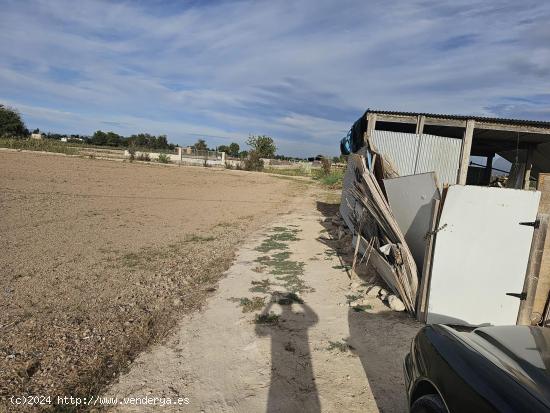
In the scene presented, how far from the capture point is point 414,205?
5625 mm

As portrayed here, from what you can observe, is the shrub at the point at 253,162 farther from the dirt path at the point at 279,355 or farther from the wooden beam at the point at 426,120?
the dirt path at the point at 279,355

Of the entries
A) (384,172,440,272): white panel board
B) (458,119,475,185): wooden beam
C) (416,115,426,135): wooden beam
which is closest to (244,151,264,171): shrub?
(416,115,426,135): wooden beam

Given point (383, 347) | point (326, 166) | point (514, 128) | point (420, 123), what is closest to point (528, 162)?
point (514, 128)

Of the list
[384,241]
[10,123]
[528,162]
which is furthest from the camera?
[10,123]

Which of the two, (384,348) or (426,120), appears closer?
(384,348)

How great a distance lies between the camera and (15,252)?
256 inches

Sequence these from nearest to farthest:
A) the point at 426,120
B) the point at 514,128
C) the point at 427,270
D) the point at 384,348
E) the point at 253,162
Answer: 1. the point at 384,348
2. the point at 427,270
3. the point at 514,128
4. the point at 426,120
5. the point at 253,162

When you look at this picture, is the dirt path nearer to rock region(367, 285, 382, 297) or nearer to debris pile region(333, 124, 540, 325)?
rock region(367, 285, 382, 297)

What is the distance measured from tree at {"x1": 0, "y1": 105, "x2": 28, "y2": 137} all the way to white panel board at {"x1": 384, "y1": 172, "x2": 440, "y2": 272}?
6542cm

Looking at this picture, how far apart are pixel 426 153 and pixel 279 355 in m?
8.54

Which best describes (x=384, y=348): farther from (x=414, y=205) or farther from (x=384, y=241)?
(x=384, y=241)

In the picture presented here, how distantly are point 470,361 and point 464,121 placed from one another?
1003cm

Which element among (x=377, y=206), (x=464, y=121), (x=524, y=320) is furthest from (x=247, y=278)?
(x=464, y=121)

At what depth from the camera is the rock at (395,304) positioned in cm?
532
